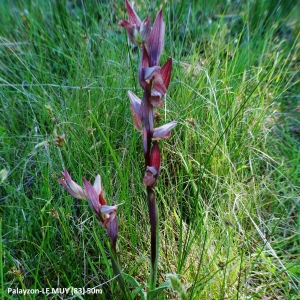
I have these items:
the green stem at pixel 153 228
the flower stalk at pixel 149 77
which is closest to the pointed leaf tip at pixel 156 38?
the flower stalk at pixel 149 77

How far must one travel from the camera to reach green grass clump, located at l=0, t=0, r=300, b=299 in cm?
94

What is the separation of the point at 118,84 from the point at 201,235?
28.2 inches

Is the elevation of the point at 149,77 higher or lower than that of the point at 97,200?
higher

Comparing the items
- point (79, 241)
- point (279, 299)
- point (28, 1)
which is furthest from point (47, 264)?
point (28, 1)

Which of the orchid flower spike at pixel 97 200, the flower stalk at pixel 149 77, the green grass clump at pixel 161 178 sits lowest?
the green grass clump at pixel 161 178

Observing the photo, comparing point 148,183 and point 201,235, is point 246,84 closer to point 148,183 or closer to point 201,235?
point 201,235

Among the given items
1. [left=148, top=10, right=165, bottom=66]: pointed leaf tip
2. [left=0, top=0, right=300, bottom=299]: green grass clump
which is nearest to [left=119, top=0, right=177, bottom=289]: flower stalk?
→ [left=148, top=10, right=165, bottom=66]: pointed leaf tip

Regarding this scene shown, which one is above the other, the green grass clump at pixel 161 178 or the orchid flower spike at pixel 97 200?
the orchid flower spike at pixel 97 200

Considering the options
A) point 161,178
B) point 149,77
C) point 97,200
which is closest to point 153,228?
point 97,200

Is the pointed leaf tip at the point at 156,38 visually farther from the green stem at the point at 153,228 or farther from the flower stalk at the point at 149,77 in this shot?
the green stem at the point at 153,228

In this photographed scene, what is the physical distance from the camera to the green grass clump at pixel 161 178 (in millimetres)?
940

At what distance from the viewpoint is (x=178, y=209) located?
3.60ft

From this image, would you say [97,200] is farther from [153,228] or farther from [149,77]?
[149,77]

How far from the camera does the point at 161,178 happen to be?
1.19 meters
